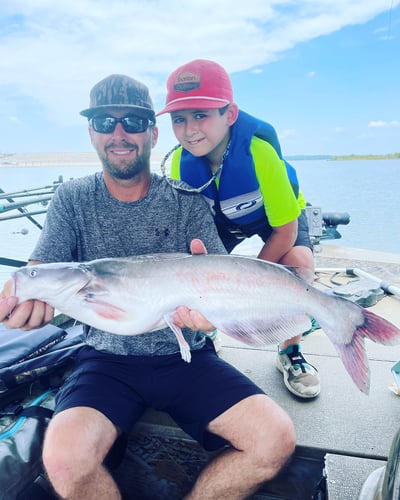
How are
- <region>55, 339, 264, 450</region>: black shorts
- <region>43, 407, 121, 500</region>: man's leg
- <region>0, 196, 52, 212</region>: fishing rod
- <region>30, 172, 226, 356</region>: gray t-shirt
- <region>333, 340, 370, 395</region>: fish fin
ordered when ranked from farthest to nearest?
<region>0, 196, 52, 212</region>: fishing rod, <region>30, 172, 226, 356</region>: gray t-shirt, <region>55, 339, 264, 450</region>: black shorts, <region>333, 340, 370, 395</region>: fish fin, <region>43, 407, 121, 500</region>: man's leg

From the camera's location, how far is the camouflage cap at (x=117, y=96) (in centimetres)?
219

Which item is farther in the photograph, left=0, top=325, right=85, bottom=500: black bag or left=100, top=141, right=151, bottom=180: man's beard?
left=100, top=141, right=151, bottom=180: man's beard

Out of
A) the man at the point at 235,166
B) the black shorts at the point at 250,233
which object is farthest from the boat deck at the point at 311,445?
the black shorts at the point at 250,233

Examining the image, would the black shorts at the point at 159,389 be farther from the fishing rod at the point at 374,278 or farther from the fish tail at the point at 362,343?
the fishing rod at the point at 374,278

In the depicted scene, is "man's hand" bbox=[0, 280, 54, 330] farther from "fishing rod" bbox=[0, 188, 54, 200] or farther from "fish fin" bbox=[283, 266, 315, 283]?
"fishing rod" bbox=[0, 188, 54, 200]

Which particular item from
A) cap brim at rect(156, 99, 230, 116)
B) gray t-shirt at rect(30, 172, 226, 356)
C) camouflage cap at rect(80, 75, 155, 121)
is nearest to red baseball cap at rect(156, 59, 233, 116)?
cap brim at rect(156, 99, 230, 116)

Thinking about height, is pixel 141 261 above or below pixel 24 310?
above

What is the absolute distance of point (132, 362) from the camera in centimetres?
203

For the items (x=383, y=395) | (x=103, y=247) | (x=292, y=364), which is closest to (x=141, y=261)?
(x=103, y=247)

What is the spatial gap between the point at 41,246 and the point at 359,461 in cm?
194

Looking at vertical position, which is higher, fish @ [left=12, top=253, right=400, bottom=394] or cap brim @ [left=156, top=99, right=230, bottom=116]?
cap brim @ [left=156, top=99, right=230, bottom=116]

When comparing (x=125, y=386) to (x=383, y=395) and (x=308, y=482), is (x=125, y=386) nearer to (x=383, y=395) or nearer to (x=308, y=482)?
(x=308, y=482)

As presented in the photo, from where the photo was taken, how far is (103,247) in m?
2.15

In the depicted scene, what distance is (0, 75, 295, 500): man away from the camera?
1.67m
